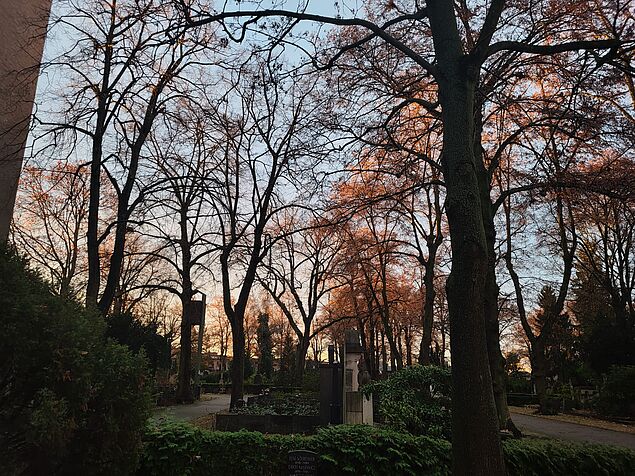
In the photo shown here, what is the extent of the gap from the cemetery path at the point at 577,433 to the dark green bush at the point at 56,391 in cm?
1428

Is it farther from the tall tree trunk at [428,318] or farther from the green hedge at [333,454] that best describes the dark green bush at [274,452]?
the tall tree trunk at [428,318]

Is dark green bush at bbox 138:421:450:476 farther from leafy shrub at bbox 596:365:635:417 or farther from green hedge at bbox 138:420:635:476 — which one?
leafy shrub at bbox 596:365:635:417

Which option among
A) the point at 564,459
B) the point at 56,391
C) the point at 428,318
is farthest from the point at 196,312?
the point at 56,391

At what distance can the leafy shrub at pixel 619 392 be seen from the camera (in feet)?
71.0

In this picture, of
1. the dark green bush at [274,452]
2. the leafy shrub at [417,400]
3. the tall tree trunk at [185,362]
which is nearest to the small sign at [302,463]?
the dark green bush at [274,452]

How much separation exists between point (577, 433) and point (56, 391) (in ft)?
59.1

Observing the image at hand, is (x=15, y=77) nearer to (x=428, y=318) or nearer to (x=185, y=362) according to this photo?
(x=185, y=362)

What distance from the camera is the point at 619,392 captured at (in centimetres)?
2198

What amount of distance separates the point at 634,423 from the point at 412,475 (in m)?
19.6

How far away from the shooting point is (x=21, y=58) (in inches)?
369

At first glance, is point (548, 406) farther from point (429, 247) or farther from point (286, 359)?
point (286, 359)

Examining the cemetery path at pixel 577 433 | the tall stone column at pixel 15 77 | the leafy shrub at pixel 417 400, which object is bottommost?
the cemetery path at pixel 577 433

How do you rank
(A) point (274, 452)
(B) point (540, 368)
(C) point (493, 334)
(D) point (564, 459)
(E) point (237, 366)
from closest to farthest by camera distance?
(A) point (274, 452), (D) point (564, 459), (C) point (493, 334), (E) point (237, 366), (B) point (540, 368)

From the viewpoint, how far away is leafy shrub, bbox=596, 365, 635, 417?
2164cm
